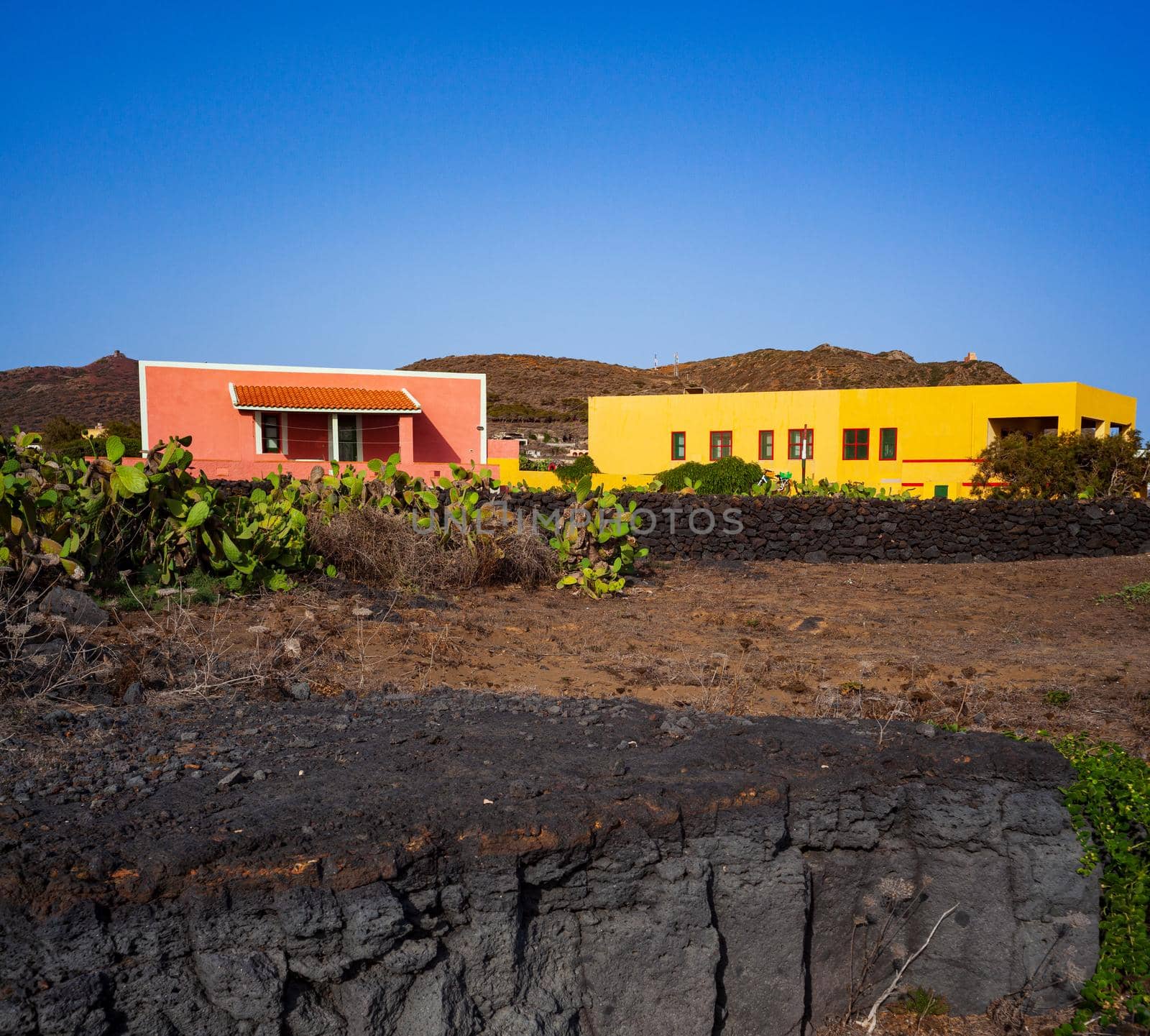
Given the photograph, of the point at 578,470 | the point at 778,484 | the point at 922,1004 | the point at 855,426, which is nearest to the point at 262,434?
the point at 578,470

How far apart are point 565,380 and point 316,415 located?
4395cm

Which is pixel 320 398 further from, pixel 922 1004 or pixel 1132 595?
pixel 922 1004

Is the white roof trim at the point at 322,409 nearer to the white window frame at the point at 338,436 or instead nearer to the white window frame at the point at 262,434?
the white window frame at the point at 262,434

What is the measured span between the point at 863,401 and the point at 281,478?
18.6 metres

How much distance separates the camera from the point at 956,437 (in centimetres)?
2516

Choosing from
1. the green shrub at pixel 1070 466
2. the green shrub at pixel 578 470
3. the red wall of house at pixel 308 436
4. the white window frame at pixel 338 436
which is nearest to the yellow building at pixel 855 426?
the green shrub at pixel 578 470

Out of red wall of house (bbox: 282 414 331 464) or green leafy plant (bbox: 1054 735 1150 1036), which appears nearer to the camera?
green leafy plant (bbox: 1054 735 1150 1036)

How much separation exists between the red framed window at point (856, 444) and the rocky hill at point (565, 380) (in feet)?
37.8

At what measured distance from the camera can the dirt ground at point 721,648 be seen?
5918 mm

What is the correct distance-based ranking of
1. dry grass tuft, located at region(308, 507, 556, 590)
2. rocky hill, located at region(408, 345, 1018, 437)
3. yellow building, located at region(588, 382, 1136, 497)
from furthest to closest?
rocky hill, located at region(408, 345, 1018, 437)
yellow building, located at region(588, 382, 1136, 497)
dry grass tuft, located at region(308, 507, 556, 590)

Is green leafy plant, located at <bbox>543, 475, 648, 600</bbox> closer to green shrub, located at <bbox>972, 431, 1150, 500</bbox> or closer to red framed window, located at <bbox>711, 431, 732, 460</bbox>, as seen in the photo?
green shrub, located at <bbox>972, 431, 1150, 500</bbox>

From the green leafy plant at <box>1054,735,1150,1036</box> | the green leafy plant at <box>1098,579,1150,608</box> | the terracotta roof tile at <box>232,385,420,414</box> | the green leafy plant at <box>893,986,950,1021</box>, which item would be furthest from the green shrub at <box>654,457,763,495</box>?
the green leafy plant at <box>893,986,950,1021</box>

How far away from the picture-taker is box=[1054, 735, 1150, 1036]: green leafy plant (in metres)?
3.77

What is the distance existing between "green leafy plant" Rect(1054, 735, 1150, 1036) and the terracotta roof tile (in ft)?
65.2
